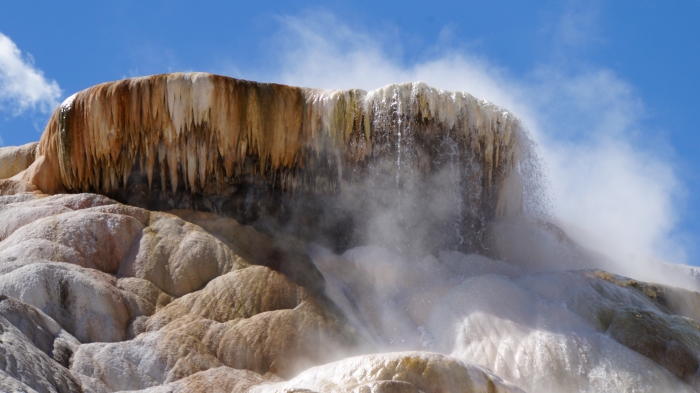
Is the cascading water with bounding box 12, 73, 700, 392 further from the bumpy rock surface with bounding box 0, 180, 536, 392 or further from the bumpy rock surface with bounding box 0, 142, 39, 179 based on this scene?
the bumpy rock surface with bounding box 0, 142, 39, 179

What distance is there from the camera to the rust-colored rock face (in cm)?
1443

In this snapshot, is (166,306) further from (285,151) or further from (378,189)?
(378,189)

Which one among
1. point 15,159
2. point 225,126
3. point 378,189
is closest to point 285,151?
point 225,126

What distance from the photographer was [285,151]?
14789 millimetres

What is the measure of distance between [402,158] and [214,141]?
3.27 meters

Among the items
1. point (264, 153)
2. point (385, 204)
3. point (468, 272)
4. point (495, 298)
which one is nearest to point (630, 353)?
point (495, 298)

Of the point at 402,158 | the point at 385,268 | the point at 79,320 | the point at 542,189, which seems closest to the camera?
the point at 79,320

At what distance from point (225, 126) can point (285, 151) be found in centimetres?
109

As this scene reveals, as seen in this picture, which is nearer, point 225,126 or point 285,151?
point 225,126

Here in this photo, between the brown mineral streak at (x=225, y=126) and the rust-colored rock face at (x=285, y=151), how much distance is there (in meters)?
0.02

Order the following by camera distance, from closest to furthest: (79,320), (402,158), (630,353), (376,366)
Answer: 1. (376,366)
2. (79,320)
3. (630,353)
4. (402,158)

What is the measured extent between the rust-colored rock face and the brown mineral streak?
0.7 inches

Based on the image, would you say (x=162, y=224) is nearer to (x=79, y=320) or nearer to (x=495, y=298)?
(x=79, y=320)

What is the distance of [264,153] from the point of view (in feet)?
48.3
